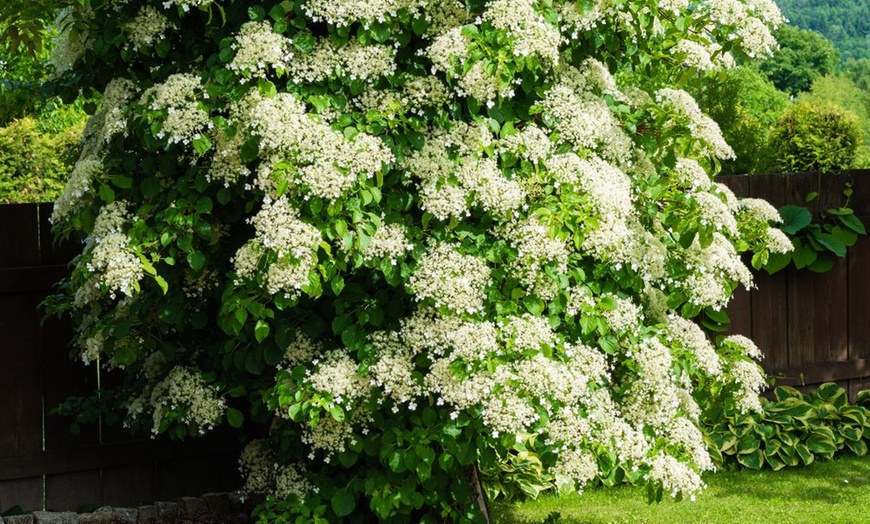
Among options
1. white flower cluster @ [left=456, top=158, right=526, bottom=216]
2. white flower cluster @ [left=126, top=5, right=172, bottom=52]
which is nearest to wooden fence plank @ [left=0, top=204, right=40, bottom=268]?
white flower cluster @ [left=126, top=5, right=172, bottom=52]

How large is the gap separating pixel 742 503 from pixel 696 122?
8.11ft

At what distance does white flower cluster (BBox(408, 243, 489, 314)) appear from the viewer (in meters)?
4.00

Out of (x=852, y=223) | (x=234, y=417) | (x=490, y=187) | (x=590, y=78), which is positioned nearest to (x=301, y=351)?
(x=234, y=417)

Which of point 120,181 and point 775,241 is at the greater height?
point 120,181

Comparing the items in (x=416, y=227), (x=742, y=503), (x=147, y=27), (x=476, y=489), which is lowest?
(x=742, y=503)

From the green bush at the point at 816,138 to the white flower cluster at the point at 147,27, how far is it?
5475 millimetres

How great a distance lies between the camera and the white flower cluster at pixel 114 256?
407cm

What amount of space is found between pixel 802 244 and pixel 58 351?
4877mm

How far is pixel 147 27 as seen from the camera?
14.5 ft

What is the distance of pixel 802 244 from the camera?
763cm

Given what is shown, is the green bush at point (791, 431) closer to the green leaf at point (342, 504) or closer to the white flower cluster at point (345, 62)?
the green leaf at point (342, 504)

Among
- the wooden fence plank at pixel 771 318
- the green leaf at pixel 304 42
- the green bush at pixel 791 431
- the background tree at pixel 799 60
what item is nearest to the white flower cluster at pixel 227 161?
the green leaf at pixel 304 42

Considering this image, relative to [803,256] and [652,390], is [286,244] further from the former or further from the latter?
[803,256]

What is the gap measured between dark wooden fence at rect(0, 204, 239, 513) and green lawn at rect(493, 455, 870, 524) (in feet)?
6.68
